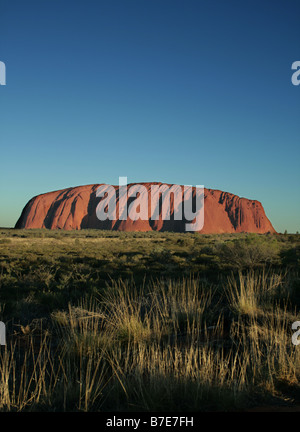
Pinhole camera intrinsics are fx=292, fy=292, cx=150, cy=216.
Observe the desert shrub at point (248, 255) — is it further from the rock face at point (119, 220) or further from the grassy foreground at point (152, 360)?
the rock face at point (119, 220)

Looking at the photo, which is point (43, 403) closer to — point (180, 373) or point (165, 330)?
point (180, 373)

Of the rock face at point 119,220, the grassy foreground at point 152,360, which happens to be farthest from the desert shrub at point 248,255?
the rock face at point 119,220

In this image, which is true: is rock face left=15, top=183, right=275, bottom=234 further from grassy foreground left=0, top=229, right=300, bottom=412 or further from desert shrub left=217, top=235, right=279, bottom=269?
grassy foreground left=0, top=229, right=300, bottom=412

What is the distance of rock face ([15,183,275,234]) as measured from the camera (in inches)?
3408

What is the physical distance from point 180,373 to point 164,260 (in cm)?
1258

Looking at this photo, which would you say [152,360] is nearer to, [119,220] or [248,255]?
[248,255]

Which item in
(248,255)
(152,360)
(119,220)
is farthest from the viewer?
(119,220)

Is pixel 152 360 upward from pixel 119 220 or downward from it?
downward

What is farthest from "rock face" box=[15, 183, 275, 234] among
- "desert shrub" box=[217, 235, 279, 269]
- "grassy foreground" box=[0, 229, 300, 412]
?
"grassy foreground" box=[0, 229, 300, 412]

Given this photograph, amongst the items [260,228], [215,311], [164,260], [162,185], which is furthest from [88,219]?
[215,311]

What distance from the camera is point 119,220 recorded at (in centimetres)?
8862

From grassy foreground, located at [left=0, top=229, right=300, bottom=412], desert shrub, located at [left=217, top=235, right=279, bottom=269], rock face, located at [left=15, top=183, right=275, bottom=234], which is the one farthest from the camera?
rock face, located at [left=15, top=183, right=275, bottom=234]

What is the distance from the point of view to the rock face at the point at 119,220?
86562 mm

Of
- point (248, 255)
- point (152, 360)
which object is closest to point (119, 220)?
point (248, 255)
